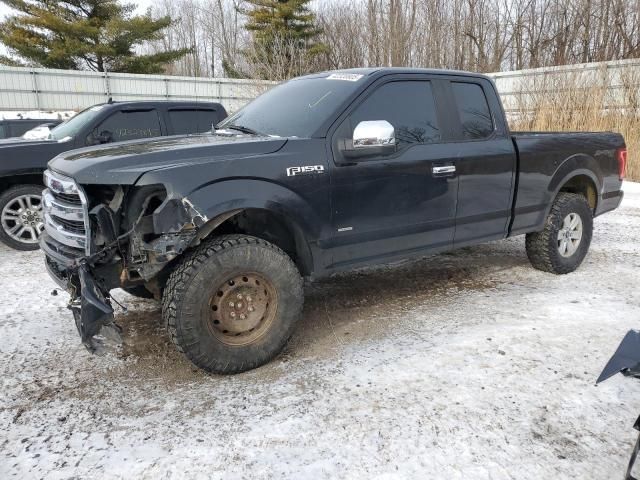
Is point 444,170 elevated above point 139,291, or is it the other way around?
point 444,170

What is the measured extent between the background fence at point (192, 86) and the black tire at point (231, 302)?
1185cm

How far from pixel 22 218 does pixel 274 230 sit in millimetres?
4054

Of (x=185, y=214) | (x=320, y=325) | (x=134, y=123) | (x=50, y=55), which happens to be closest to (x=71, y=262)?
(x=185, y=214)

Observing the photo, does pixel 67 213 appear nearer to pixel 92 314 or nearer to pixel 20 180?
pixel 92 314

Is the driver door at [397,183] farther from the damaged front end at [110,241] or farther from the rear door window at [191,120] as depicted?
the rear door window at [191,120]

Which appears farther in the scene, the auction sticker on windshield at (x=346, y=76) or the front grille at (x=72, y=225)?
the auction sticker on windshield at (x=346, y=76)

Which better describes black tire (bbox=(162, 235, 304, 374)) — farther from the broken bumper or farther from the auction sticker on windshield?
the auction sticker on windshield

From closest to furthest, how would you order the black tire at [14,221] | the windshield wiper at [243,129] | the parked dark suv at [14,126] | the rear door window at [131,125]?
the windshield wiper at [243,129], the black tire at [14,221], the rear door window at [131,125], the parked dark suv at [14,126]

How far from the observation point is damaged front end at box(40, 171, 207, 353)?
274 cm

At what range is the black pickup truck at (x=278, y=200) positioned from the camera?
2.84m

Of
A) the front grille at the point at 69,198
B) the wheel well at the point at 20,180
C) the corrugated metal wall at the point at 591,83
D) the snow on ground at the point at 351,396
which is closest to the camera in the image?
the snow on ground at the point at 351,396

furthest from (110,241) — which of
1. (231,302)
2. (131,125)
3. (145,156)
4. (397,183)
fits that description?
(131,125)

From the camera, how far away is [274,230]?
11.2 feet

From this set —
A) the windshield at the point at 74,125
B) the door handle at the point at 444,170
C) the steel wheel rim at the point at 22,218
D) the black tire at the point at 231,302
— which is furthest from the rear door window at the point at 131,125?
the door handle at the point at 444,170
